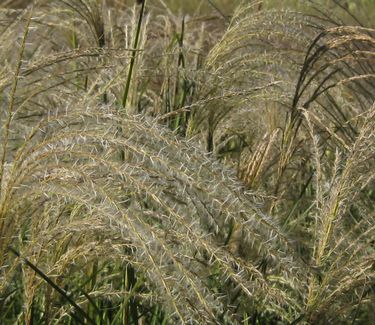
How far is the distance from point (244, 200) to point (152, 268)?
0.58 ft

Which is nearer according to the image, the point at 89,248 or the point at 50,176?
the point at 50,176

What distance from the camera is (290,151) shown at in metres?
2.32

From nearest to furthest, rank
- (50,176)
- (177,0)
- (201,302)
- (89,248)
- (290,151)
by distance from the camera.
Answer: (201,302) → (50,176) → (89,248) → (290,151) → (177,0)

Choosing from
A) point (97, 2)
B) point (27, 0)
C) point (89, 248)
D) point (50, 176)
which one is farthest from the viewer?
point (27, 0)

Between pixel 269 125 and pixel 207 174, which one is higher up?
pixel 207 174

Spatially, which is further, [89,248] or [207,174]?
[89,248]

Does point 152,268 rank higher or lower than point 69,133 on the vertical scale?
lower

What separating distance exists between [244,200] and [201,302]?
0.17 metres

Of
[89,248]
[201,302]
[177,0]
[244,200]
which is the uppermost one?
[244,200]

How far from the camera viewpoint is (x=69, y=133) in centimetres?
146

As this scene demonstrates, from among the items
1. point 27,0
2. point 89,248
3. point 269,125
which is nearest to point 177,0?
point 27,0

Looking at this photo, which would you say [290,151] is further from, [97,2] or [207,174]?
[207,174]

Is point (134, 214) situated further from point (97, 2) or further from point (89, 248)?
point (97, 2)

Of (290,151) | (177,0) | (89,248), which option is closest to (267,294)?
(89,248)
